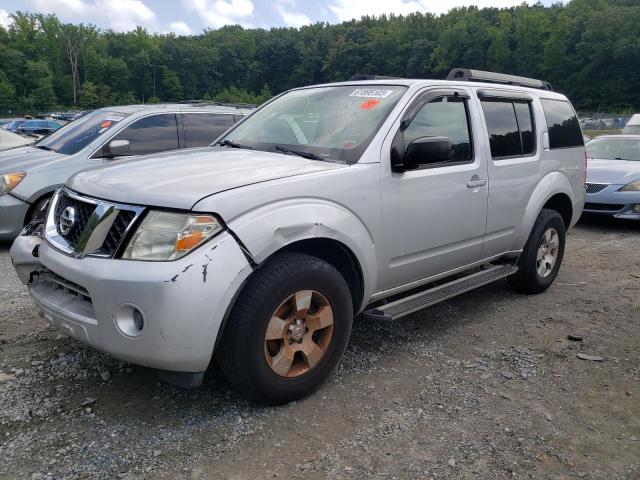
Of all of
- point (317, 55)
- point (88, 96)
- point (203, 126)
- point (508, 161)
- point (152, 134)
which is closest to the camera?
point (508, 161)

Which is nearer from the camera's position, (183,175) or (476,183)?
(183,175)

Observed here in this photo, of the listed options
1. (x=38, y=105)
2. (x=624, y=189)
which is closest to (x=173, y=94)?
(x=38, y=105)

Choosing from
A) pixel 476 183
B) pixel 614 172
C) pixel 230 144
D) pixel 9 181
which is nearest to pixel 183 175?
pixel 230 144

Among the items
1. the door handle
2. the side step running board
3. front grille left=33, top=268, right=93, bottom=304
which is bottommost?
the side step running board

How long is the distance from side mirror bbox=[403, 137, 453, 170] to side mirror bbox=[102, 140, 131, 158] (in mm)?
4050

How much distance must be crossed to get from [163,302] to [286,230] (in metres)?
0.70

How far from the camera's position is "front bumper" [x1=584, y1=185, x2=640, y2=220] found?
8117mm

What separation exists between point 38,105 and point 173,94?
2854cm

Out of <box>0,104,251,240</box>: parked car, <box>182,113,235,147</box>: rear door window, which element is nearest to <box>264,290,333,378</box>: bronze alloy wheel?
<box>0,104,251,240</box>: parked car

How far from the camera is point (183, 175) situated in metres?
2.83

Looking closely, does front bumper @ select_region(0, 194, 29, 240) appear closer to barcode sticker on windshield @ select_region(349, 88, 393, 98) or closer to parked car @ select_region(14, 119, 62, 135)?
barcode sticker on windshield @ select_region(349, 88, 393, 98)

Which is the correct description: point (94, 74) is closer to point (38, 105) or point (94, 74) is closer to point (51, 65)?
point (51, 65)

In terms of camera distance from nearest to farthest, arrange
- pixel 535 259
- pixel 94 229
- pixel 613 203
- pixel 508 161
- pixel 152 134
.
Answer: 1. pixel 94 229
2. pixel 508 161
3. pixel 535 259
4. pixel 152 134
5. pixel 613 203

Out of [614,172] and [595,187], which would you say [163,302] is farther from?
[614,172]
